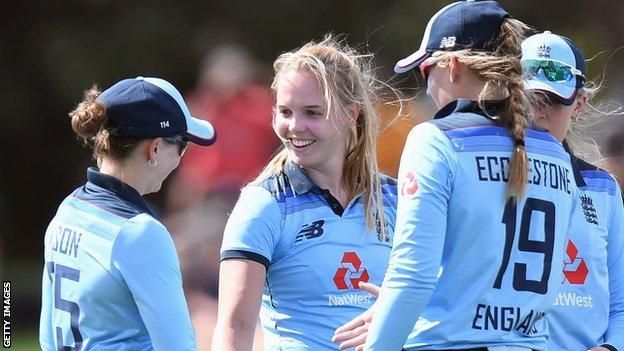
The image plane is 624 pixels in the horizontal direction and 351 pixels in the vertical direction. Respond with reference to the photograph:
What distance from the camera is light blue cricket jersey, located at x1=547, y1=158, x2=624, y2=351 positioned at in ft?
10.6

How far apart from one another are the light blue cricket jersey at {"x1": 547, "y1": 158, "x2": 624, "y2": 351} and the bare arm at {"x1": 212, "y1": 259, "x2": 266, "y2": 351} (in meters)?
0.87

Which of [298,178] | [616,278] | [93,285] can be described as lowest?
[616,278]

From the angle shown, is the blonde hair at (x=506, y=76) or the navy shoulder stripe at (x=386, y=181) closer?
the blonde hair at (x=506, y=76)

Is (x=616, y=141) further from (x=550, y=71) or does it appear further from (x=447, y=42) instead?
(x=447, y=42)

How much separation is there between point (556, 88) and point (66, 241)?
4.92ft

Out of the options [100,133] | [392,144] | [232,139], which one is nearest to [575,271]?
[100,133]

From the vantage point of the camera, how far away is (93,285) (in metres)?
2.91

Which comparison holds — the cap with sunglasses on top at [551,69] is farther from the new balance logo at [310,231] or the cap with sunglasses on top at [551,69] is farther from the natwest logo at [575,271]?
the new balance logo at [310,231]

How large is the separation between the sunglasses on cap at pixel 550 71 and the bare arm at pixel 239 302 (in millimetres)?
1029

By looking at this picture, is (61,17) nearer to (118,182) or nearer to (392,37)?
(392,37)

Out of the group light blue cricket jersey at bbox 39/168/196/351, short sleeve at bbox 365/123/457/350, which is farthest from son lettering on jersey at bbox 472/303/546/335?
light blue cricket jersey at bbox 39/168/196/351

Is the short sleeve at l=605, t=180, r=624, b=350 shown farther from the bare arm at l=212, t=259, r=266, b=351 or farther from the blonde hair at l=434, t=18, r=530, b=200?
the bare arm at l=212, t=259, r=266, b=351

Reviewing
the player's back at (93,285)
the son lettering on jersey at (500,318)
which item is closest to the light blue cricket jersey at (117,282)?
the player's back at (93,285)

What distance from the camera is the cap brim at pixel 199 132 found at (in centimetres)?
323
